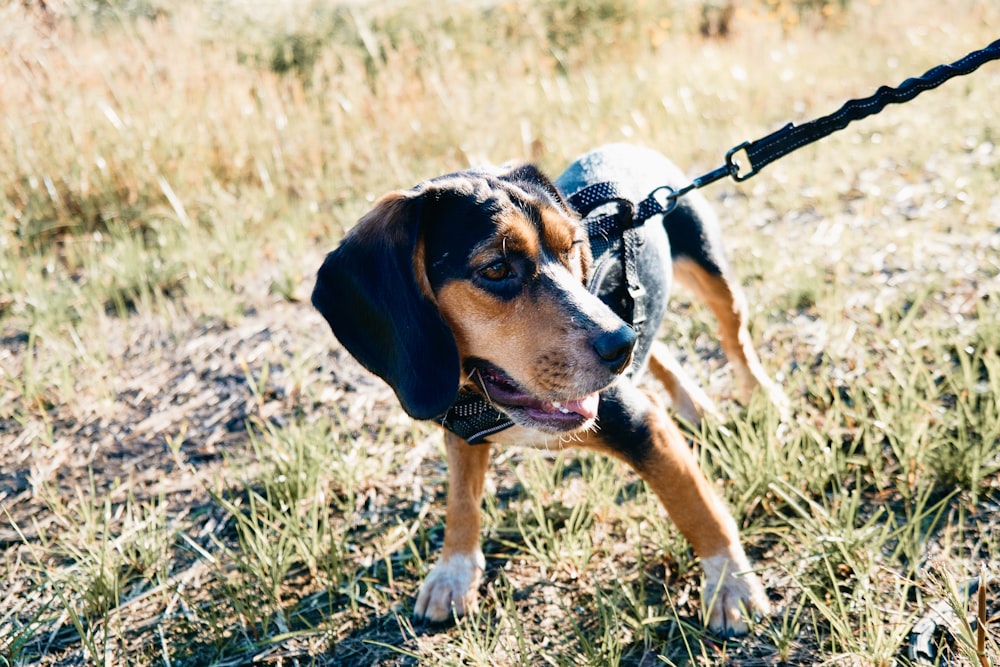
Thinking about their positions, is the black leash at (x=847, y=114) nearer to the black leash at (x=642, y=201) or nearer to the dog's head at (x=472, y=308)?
the black leash at (x=642, y=201)

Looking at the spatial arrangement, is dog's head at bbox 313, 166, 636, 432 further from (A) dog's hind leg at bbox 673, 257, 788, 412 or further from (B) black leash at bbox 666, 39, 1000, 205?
(A) dog's hind leg at bbox 673, 257, 788, 412

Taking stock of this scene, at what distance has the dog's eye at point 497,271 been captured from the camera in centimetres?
229

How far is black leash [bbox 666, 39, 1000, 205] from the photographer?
2373 mm

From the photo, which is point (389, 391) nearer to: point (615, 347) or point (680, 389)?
point (680, 389)

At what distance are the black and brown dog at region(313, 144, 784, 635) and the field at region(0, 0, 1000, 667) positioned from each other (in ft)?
0.65

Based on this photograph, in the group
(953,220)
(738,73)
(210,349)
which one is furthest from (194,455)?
(738,73)

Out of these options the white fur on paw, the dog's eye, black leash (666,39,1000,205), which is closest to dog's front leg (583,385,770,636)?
the dog's eye

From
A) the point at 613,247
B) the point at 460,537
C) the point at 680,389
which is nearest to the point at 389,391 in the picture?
the point at 460,537

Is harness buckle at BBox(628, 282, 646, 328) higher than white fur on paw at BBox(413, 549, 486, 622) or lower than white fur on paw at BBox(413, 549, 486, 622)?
higher

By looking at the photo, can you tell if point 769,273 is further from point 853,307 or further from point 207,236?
point 207,236

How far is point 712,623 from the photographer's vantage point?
239cm

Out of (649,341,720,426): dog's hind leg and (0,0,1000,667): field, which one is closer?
(0,0,1000,667): field

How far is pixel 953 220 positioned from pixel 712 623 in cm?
360

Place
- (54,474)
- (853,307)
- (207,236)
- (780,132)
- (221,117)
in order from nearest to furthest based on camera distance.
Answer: (780,132), (54,474), (853,307), (207,236), (221,117)
